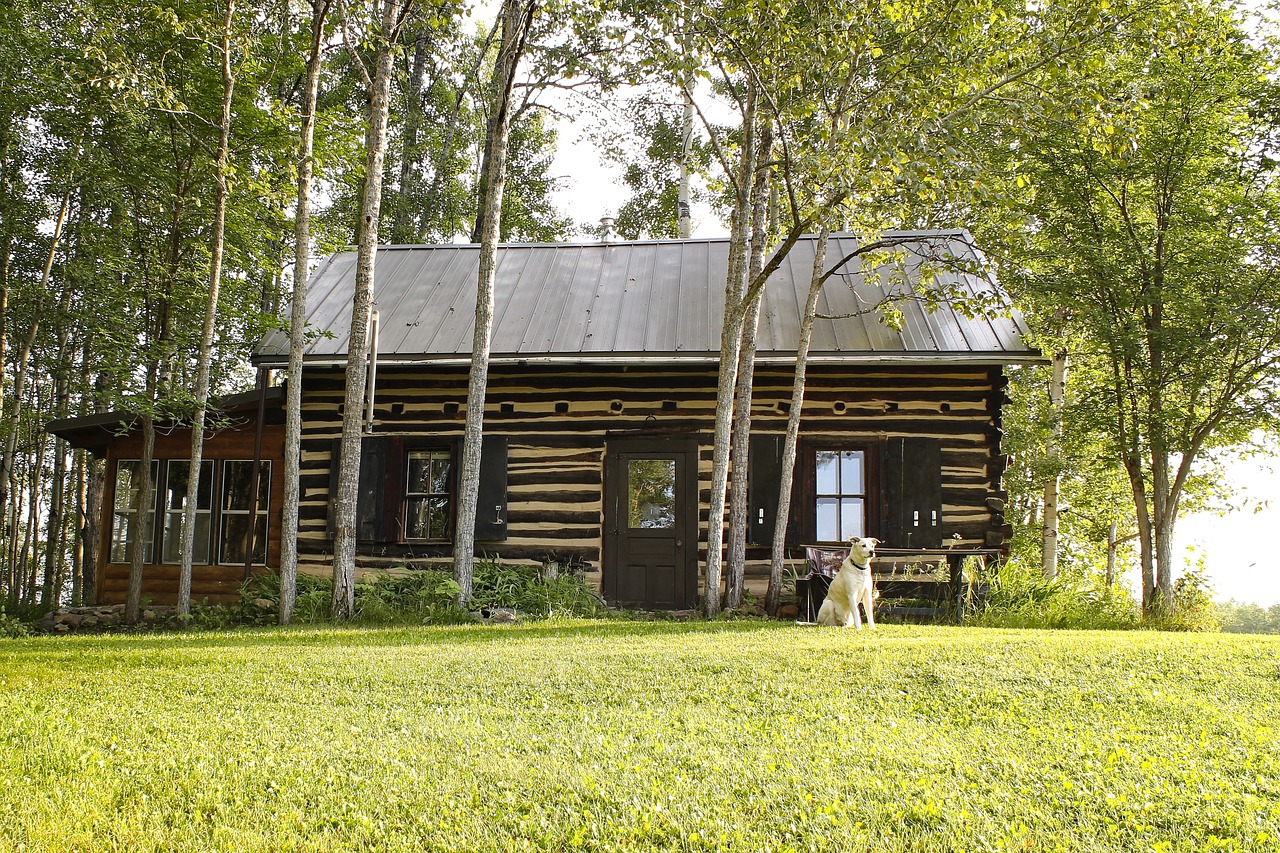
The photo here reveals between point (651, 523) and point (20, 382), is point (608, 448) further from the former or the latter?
point (20, 382)

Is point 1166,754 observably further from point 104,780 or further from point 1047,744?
point 104,780

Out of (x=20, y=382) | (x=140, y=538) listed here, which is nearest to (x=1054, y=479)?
(x=140, y=538)

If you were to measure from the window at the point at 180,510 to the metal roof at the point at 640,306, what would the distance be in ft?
6.19

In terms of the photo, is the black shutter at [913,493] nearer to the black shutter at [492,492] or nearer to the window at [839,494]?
the window at [839,494]

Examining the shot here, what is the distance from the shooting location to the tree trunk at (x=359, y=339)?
9680 millimetres

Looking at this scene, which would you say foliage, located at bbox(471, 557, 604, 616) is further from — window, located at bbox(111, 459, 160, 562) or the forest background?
window, located at bbox(111, 459, 160, 562)

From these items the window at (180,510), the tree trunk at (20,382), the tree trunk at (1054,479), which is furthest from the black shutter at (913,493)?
the tree trunk at (20,382)

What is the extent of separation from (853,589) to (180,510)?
8692 millimetres

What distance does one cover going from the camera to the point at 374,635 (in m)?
8.48

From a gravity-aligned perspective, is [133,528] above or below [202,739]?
above

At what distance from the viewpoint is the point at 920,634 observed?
8.16m

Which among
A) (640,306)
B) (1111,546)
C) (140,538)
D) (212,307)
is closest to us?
(212,307)

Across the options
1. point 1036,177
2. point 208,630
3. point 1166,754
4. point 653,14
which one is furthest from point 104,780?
point 1036,177

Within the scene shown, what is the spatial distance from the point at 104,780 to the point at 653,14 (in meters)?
8.21
